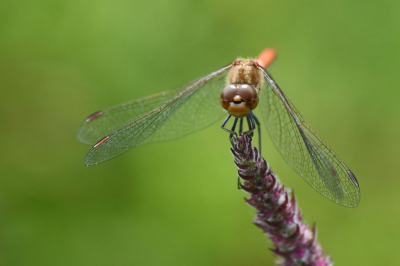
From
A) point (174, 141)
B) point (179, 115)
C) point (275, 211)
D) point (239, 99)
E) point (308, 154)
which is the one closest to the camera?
point (275, 211)

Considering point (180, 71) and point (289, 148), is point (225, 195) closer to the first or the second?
point (180, 71)

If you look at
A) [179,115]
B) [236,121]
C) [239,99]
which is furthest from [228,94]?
[179,115]

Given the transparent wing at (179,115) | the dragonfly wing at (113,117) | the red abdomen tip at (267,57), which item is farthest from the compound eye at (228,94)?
the red abdomen tip at (267,57)

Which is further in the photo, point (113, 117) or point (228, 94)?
point (113, 117)

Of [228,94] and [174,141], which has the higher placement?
[174,141]

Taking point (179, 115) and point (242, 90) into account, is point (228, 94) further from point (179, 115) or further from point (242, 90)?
point (179, 115)

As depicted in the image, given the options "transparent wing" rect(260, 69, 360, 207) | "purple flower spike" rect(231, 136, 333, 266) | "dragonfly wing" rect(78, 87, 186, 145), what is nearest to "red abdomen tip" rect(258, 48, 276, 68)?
"transparent wing" rect(260, 69, 360, 207)

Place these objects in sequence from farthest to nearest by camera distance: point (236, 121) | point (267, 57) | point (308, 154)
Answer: point (267, 57)
point (236, 121)
point (308, 154)

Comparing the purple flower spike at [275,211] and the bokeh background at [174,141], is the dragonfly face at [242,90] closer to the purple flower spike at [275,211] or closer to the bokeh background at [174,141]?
the purple flower spike at [275,211]
